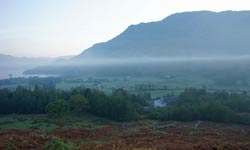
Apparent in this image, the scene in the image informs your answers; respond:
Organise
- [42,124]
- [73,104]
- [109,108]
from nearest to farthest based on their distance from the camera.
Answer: [42,124] < [73,104] < [109,108]

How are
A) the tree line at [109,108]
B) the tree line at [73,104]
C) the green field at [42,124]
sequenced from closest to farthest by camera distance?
the green field at [42,124] < the tree line at [109,108] < the tree line at [73,104]

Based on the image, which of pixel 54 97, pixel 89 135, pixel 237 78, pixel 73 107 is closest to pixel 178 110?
pixel 73 107

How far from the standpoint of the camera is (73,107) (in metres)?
57.0

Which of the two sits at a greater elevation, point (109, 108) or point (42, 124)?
point (42, 124)

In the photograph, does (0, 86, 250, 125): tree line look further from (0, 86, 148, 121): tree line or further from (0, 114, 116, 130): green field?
(0, 114, 116, 130): green field

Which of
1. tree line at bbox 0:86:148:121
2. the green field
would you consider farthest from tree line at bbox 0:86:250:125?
the green field

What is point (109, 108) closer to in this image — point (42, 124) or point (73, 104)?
point (73, 104)

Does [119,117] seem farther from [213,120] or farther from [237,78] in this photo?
[237,78]

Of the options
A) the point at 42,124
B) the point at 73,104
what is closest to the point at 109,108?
the point at 73,104

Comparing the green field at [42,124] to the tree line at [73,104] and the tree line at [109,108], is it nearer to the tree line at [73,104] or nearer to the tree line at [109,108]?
the tree line at [73,104]

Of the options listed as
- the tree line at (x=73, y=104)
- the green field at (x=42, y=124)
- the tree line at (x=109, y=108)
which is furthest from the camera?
the tree line at (x=73, y=104)

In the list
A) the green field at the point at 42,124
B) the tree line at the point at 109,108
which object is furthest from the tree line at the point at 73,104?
the green field at the point at 42,124

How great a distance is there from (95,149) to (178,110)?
42.1m

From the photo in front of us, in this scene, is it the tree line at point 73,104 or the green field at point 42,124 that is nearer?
the green field at point 42,124
